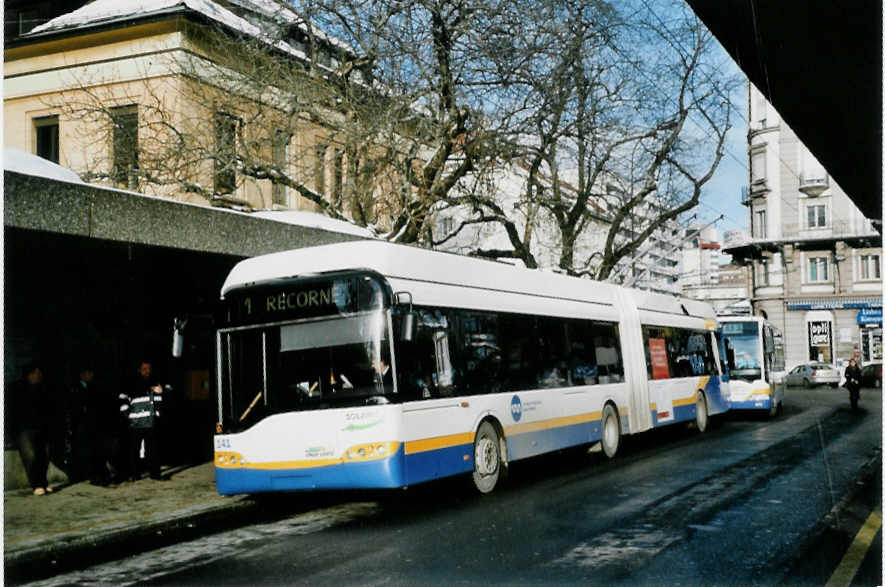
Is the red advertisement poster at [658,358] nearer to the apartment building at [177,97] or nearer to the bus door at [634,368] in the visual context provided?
the bus door at [634,368]

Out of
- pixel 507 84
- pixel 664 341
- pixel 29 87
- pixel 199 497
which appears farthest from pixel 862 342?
pixel 199 497

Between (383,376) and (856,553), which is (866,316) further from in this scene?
(856,553)

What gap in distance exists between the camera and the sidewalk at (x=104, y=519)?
8992 millimetres

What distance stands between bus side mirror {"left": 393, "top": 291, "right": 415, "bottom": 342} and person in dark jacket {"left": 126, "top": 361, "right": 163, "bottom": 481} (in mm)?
4588

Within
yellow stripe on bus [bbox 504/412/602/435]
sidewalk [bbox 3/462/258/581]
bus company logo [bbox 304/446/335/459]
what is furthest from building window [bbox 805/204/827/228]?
bus company logo [bbox 304/446/335/459]

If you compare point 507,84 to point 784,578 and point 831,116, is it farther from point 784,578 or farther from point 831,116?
point 784,578

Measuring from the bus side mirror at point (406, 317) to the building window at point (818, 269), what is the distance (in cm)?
4879

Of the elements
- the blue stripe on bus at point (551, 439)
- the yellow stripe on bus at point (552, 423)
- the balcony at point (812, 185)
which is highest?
the balcony at point (812, 185)

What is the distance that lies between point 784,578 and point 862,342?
4893cm

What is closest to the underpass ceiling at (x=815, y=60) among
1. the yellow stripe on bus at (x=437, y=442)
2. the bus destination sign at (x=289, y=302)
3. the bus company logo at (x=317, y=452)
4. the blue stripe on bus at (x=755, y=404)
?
the bus destination sign at (x=289, y=302)

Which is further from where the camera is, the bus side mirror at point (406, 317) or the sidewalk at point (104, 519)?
the bus side mirror at point (406, 317)

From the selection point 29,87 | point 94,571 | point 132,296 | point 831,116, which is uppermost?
point 29,87

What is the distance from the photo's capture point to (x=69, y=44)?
24250 millimetres

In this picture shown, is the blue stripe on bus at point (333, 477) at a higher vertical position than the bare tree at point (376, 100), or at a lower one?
lower
